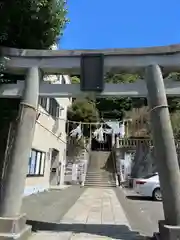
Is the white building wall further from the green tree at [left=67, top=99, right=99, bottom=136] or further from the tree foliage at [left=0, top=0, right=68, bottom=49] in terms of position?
the green tree at [left=67, top=99, right=99, bottom=136]

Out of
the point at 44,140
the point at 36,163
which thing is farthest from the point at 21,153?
the point at 44,140

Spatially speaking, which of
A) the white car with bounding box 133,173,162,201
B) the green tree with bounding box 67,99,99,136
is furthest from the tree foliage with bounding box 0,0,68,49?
the green tree with bounding box 67,99,99,136

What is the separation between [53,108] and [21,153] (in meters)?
→ 14.4

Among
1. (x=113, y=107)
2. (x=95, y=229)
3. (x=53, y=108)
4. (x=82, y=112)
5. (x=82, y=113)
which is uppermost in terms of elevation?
(x=113, y=107)

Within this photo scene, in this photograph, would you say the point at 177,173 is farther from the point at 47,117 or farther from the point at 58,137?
the point at 58,137

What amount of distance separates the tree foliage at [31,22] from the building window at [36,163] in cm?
764

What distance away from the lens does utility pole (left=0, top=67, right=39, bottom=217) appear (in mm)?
5984

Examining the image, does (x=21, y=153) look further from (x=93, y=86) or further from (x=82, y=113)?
(x=82, y=113)

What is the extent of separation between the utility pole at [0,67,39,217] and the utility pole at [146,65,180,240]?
2.63 metres

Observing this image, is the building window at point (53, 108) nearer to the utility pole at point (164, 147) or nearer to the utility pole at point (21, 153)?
the utility pole at point (21, 153)

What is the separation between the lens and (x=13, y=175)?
6.09 metres

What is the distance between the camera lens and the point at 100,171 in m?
28.8

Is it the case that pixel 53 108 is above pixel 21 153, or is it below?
above

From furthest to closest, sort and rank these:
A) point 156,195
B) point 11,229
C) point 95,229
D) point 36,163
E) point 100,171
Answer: point 100,171 < point 36,163 < point 156,195 < point 95,229 < point 11,229
